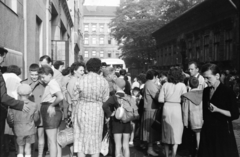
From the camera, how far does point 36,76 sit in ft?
23.5

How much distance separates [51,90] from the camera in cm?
614

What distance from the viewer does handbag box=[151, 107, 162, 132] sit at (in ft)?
25.2

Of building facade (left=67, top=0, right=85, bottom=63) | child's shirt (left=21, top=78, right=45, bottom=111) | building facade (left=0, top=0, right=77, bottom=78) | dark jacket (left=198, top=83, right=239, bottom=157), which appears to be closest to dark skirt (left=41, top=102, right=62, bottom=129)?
child's shirt (left=21, top=78, right=45, bottom=111)

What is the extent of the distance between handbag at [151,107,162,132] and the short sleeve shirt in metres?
2.47

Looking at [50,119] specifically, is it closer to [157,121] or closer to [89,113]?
[89,113]

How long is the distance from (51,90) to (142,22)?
40.2 metres

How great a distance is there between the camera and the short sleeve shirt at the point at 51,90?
6.13 metres

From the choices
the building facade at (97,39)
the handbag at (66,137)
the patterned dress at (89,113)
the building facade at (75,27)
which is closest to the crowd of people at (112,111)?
the patterned dress at (89,113)

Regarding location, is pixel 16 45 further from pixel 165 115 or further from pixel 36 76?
pixel 165 115

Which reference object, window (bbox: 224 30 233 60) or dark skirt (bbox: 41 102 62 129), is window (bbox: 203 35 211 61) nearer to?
window (bbox: 224 30 233 60)

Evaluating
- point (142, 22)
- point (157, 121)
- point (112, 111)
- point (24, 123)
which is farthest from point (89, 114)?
point (142, 22)

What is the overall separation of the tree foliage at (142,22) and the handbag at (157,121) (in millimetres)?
38024

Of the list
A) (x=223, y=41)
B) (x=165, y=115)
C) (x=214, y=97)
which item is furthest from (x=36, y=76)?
(x=223, y=41)

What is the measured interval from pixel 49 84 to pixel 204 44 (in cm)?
2152
